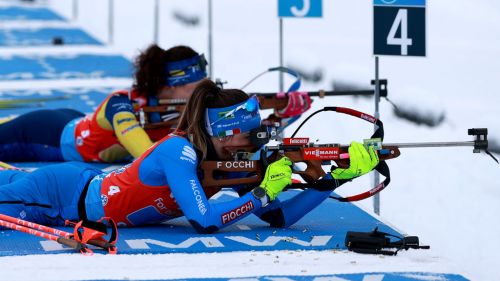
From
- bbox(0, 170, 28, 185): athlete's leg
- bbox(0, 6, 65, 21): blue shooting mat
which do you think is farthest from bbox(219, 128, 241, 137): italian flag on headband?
bbox(0, 6, 65, 21): blue shooting mat

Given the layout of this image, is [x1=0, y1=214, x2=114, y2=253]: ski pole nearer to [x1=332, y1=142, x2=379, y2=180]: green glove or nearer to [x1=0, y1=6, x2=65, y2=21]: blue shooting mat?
[x1=332, y1=142, x2=379, y2=180]: green glove

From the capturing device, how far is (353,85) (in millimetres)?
10242

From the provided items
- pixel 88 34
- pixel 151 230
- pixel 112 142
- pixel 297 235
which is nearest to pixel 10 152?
pixel 112 142

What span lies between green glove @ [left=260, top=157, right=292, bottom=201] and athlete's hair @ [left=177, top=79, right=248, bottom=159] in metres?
0.36

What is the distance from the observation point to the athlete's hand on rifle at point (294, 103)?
7.99 metres

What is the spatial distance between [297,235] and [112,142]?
9.32 ft

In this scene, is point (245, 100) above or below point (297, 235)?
above

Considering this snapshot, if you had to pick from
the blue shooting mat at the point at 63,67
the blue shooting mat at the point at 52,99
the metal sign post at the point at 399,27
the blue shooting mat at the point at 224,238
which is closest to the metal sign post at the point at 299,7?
the metal sign post at the point at 399,27

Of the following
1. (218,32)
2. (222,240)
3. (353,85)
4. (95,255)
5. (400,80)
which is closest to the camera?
(95,255)

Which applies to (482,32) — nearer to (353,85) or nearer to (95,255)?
(353,85)

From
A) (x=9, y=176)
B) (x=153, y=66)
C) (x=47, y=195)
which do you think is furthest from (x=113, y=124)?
(x=47, y=195)

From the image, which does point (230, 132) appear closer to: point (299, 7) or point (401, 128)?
point (401, 128)

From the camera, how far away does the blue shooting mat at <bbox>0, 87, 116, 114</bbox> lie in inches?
422

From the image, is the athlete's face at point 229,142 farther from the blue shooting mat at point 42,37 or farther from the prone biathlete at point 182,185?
the blue shooting mat at point 42,37
